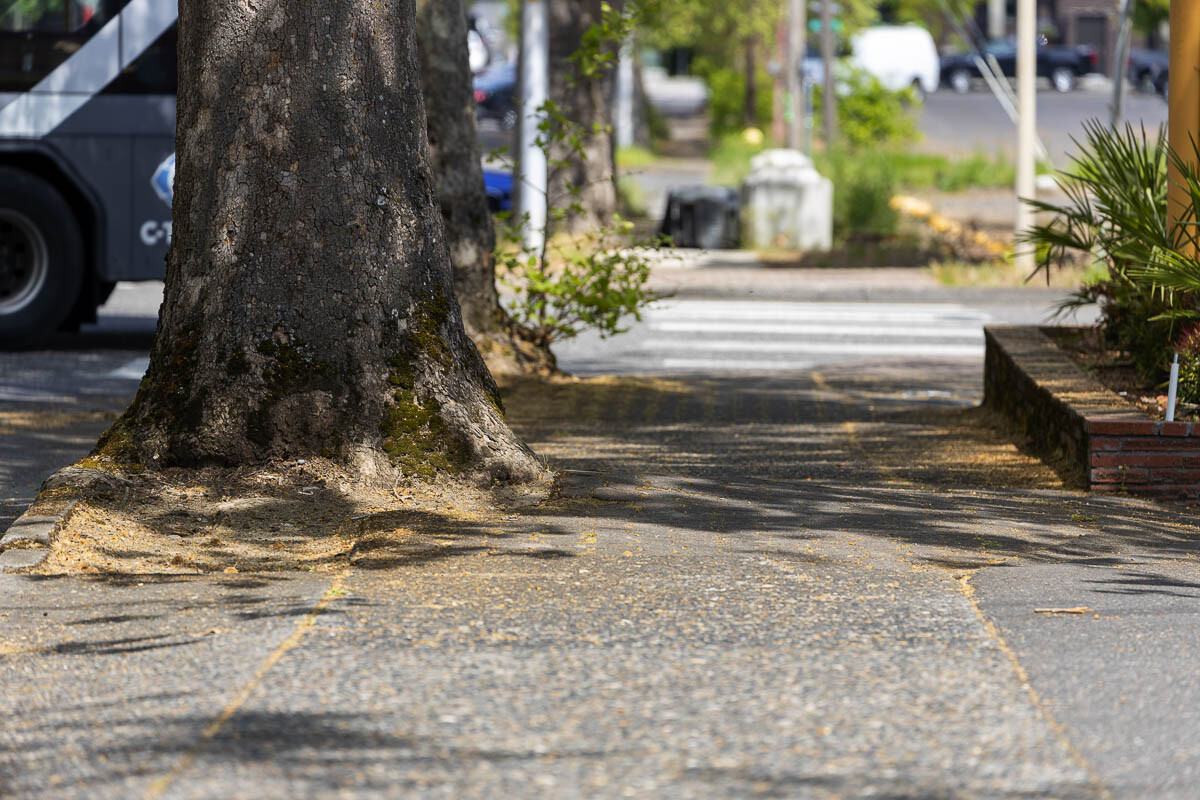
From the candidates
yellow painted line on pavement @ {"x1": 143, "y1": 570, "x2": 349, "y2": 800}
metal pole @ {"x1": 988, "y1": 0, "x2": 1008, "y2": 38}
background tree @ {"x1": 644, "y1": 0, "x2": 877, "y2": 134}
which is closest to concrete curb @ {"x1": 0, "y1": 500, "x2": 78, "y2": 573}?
yellow painted line on pavement @ {"x1": 143, "y1": 570, "x2": 349, "y2": 800}

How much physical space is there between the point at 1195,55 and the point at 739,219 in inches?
482

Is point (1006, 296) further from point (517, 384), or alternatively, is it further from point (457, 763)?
point (457, 763)

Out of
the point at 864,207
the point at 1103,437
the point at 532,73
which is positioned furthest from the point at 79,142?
the point at 864,207

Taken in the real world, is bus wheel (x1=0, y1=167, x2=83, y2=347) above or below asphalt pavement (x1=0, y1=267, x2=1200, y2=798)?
above

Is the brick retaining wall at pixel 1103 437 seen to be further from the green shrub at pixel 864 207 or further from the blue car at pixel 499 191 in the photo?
the green shrub at pixel 864 207

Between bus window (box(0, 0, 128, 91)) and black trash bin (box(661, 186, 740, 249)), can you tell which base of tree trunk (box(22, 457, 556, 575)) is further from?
black trash bin (box(661, 186, 740, 249))

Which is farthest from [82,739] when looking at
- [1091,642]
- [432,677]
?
[1091,642]

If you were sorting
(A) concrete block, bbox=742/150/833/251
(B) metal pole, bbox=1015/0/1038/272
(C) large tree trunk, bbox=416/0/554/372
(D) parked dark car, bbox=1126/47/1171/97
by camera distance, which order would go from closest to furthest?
(C) large tree trunk, bbox=416/0/554/372, (B) metal pole, bbox=1015/0/1038/272, (A) concrete block, bbox=742/150/833/251, (D) parked dark car, bbox=1126/47/1171/97

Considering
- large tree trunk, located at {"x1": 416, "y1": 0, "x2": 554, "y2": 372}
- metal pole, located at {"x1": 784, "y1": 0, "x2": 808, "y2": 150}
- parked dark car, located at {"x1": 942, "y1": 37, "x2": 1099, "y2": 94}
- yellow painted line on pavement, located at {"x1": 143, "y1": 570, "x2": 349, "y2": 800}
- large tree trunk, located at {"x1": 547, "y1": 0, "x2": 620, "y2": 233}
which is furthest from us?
parked dark car, located at {"x1": 942, "y1": 37, "x2": 1099, "y2": 94}

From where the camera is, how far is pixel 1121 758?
13.0 feet

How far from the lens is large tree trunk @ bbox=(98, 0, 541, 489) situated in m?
6.38

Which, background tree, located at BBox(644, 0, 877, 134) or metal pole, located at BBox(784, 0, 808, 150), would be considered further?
background tree, located at BBox(644, 0, 877, 134)

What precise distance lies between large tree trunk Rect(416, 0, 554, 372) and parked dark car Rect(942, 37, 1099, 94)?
55.9m

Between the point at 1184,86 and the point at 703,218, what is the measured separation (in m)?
12.1
